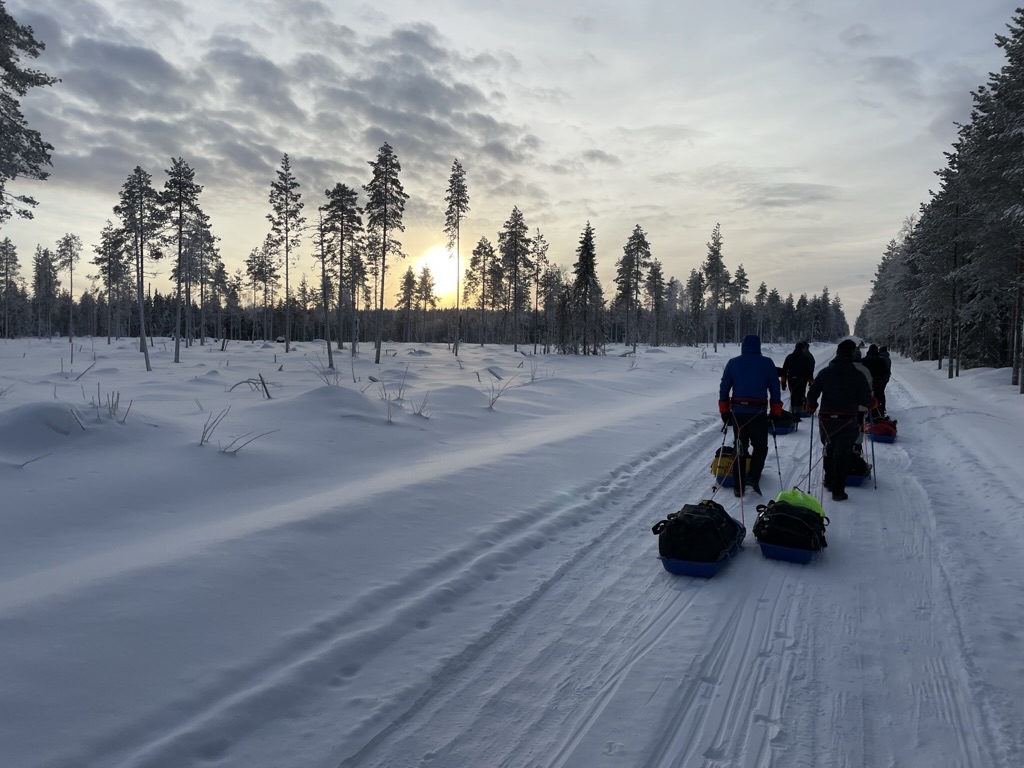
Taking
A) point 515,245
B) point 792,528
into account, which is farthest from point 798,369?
point 515,245

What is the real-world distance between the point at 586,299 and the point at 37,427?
141 feet

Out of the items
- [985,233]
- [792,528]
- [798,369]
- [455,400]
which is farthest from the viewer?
[985,233]

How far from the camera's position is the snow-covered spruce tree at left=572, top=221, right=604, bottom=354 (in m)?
46.1

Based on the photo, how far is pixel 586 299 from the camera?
155 feet

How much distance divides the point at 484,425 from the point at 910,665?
970 cm

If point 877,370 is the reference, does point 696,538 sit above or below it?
below

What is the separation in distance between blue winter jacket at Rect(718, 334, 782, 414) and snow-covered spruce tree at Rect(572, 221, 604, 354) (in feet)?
128

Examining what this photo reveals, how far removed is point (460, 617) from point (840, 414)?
618 centimetres

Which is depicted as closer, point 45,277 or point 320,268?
point 320,268

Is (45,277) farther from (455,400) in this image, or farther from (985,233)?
(985,233)

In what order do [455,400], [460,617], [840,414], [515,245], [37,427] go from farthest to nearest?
[515,245] < [455,400] < [840,414] < [37,427] < [460,617]

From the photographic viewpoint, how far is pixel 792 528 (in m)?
5.21

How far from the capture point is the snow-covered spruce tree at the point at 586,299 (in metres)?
46.1

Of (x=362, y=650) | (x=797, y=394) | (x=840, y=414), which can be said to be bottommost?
(x=362, y=650)
